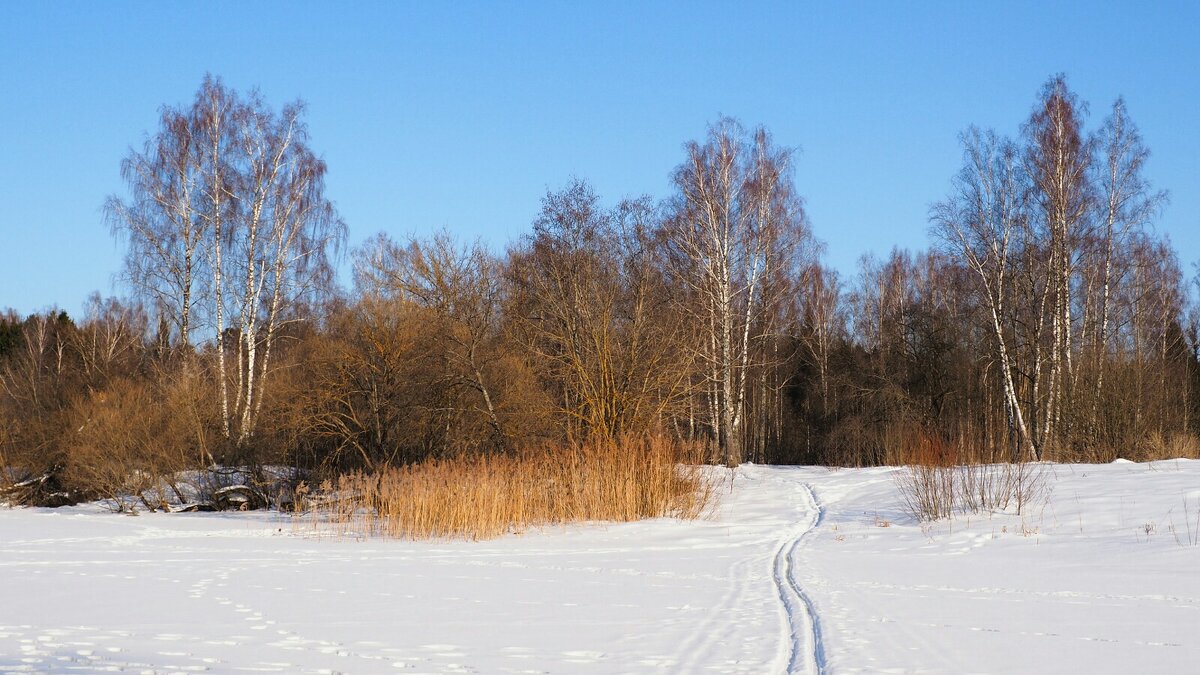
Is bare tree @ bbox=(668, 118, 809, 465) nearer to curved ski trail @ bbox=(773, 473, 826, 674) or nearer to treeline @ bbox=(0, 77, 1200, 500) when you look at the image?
treeline @ bbox=(0, 77, 1200, 500)

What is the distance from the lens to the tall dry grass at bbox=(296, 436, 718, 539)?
629 inches

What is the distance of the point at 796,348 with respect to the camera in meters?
44.7

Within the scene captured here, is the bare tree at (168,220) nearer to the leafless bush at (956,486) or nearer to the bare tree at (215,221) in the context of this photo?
the bare tree at (215,221)

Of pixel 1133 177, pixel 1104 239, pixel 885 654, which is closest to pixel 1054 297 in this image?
pixel 1104 239

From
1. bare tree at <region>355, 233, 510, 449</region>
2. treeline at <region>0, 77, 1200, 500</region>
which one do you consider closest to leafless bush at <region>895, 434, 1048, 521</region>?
treeline at <region>0, 77, 1200, 500</region>

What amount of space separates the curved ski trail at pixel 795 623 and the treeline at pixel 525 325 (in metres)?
4.93

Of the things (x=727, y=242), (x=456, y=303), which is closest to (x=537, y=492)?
(x=456, y=303)

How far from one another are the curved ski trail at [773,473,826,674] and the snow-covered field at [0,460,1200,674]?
34 millimetres

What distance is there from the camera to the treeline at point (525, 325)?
21094 mm

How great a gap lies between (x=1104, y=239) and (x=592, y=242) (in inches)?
568

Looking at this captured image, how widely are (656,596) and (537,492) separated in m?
8.19

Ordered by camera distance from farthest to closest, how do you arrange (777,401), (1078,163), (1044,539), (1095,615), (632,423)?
(777,401) → (1078,163) → (632,423) → (1044,539) → (1095,615)

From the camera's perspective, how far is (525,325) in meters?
23.3

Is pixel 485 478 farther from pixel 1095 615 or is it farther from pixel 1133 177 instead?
pixel 1133 177
